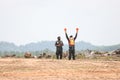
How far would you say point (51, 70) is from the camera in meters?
21.3

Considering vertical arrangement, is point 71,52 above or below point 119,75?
above

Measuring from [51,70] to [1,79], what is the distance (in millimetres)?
4040

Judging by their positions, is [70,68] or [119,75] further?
[70,68]

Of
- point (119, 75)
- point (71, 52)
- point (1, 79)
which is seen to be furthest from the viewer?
point (71, 52)

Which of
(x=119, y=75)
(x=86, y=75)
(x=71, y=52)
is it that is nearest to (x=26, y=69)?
(x=86, y=75)

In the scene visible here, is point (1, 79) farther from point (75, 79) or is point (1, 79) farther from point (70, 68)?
point (70, 68)

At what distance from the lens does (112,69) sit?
22.0 meters

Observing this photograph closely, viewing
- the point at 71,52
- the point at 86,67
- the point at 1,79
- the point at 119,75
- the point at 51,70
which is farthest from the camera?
the point at 71,52

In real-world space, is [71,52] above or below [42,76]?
above

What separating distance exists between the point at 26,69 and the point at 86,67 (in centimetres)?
361

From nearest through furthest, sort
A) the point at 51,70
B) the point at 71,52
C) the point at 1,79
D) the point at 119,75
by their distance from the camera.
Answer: the point at 1,79, the point at 119,75, the point at 51,70, the point at 71,52

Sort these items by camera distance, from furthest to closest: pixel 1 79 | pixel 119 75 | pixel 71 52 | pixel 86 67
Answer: pixel 71 52 → pixel 86 67 → pixel 119 75 → pixel 1 79

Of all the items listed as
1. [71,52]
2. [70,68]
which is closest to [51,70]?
[70,68]

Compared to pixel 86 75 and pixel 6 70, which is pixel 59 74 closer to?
pixel 86 75
